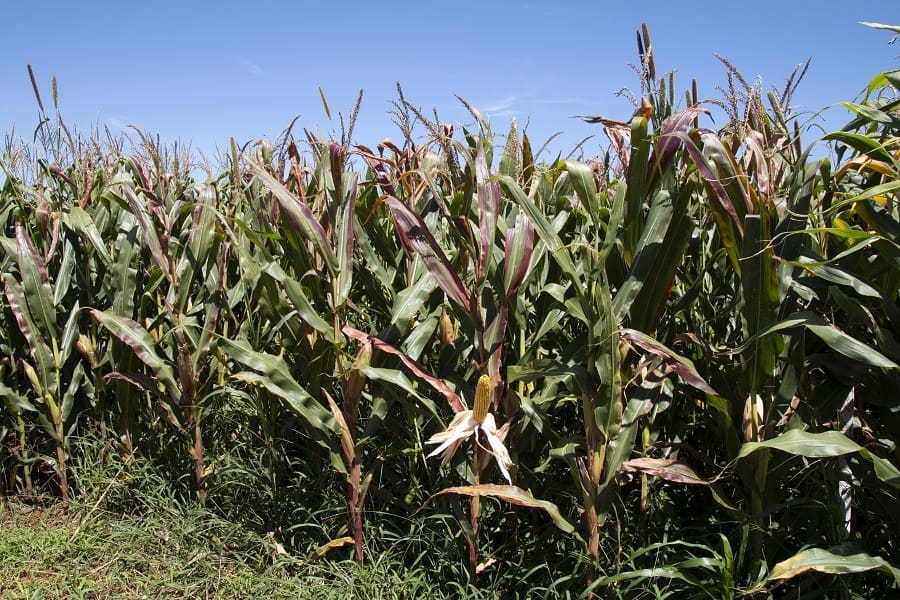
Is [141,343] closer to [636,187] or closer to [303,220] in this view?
[303,220]

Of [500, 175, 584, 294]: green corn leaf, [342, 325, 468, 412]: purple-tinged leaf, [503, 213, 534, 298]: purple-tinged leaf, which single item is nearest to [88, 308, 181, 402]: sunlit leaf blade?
[342, 325, 468, 412]: purple-tinged leaf

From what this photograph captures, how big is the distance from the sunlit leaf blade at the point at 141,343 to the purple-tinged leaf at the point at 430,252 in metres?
1.30

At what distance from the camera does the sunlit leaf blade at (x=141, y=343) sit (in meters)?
2.97

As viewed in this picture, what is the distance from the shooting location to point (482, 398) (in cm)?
205

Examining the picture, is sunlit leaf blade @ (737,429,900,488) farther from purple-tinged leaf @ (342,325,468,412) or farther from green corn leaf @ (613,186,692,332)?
purple-tinged leaf @ (342,325,468,412)

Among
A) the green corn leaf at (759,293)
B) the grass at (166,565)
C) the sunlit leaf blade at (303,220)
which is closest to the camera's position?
the green corn leaf at (759,293)

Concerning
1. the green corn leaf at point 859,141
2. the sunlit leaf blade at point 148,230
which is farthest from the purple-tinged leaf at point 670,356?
the sunlit leaf blade at point 148,230

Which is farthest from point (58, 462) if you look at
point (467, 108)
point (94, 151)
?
point (467, 108)

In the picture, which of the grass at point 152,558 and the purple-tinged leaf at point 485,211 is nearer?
the purple-tinged leaf at point 485,211

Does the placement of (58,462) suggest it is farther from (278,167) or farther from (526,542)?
(526,542)

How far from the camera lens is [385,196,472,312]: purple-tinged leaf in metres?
2.27

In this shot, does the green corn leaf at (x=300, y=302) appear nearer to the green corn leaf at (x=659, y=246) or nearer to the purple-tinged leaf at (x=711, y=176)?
the green corn leaf at (x=659, y=246)

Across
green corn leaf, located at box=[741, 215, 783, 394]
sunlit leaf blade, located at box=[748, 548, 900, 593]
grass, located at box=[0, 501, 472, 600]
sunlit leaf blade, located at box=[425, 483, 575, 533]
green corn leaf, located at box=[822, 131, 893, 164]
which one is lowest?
grass, located at box=[0, 501, 472, 600]

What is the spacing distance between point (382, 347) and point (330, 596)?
35.8 inches
